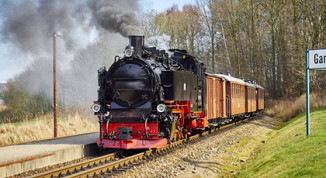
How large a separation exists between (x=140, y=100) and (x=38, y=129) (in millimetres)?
6033

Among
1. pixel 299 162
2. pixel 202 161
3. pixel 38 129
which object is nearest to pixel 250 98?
pixel 38 129

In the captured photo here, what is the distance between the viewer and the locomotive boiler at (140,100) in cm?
891

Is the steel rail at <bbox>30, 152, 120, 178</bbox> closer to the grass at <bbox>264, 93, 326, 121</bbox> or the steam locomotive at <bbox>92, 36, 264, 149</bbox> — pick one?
the steam locomotive at <bbox>92, 36, 264, 149</bbox>

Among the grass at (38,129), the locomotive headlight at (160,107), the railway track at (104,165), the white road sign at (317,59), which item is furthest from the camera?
the grass at (38,129)

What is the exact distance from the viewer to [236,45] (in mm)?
31453

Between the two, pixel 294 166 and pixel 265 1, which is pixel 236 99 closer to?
pixel 294 166

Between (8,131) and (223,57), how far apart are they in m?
26.7

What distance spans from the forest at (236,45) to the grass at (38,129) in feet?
23.1

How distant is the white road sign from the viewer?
28.3 ft

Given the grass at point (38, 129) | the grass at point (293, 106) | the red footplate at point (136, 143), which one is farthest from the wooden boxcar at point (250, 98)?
the red footplate at point (136, 143)

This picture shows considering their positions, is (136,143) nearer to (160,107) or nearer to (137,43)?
(160,107)

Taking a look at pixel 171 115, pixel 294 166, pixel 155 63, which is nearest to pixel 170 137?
pixel 171 115

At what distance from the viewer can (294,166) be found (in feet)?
19.5

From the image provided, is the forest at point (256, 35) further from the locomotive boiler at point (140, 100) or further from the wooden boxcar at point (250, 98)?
the locomotive boiler at point (140, 100)
